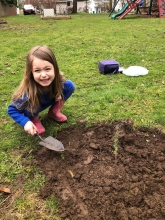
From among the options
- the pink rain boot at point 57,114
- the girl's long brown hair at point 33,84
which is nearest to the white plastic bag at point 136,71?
the pink rain boot at point 57,114

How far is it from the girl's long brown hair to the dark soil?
47 centimetres

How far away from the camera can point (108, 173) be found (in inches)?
87.4

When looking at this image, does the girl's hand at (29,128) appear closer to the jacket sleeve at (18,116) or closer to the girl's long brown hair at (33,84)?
the jacket sleeve at (18,116)

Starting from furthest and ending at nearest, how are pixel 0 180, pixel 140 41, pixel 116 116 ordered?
pixel 140 41
pixel 116 116
pixel 0 180

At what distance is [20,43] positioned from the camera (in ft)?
25.4

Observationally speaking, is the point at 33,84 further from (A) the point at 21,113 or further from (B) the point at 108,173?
(B) the point at 108,173

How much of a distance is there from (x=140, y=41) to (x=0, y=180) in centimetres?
625

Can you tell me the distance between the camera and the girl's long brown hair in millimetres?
2436

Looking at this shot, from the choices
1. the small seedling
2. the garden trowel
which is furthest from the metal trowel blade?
the small seedling

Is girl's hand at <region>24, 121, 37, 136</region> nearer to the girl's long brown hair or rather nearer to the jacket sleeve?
the jacket sleeve

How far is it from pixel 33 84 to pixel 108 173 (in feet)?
3.83

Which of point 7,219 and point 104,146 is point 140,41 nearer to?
point 104,146

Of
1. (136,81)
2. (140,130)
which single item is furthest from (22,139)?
(136,81)

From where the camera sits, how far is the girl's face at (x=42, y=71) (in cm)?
243
